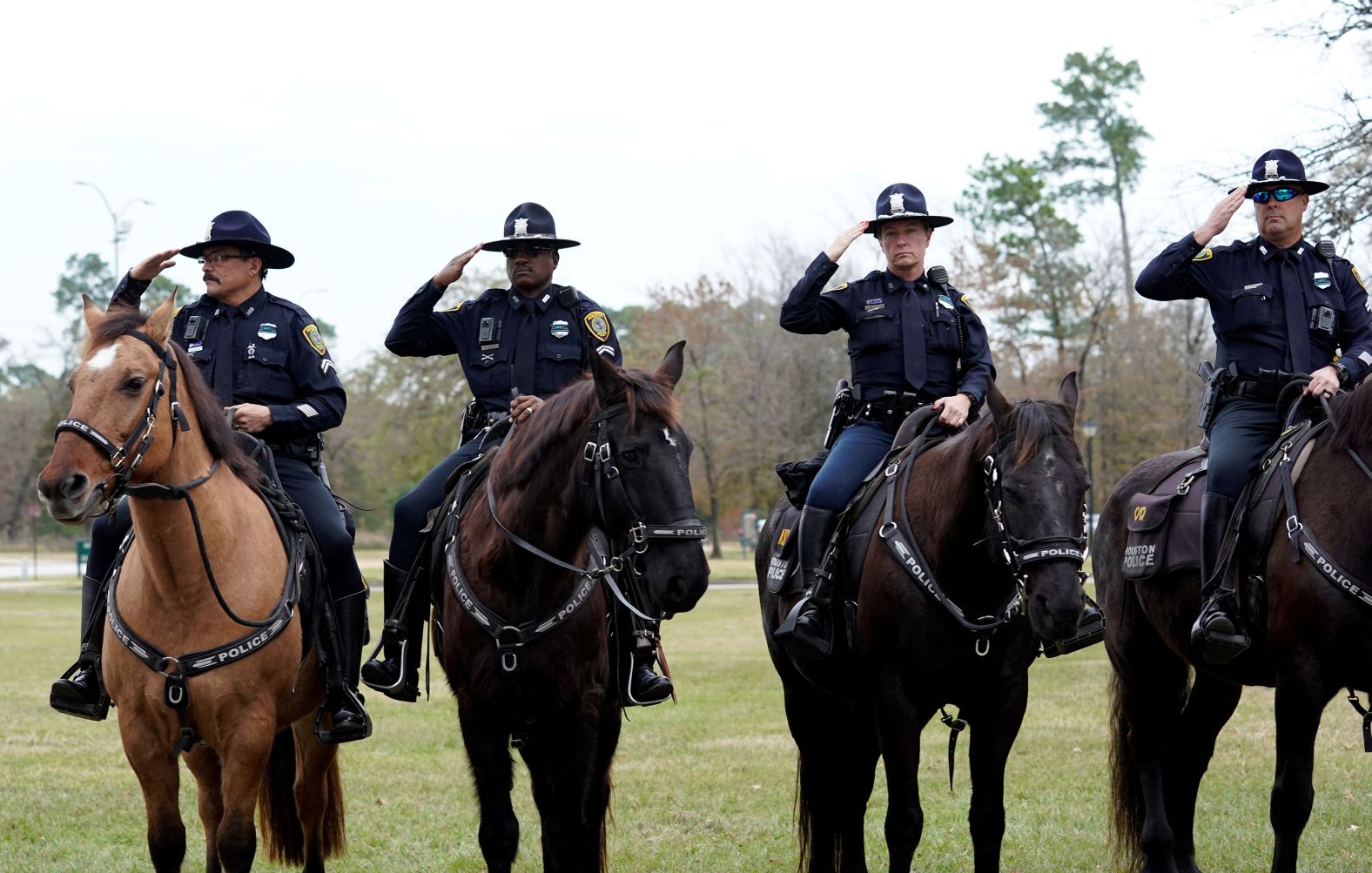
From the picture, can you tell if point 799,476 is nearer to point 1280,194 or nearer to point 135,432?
point 1280,194

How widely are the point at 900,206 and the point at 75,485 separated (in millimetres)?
4331

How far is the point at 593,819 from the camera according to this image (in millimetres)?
6883

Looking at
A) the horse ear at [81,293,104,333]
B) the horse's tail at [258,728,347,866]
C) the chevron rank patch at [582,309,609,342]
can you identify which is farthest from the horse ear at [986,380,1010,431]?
the horse's tail at [258,728,347,866]

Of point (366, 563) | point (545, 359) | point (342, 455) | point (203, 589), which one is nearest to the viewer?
point (203, 589)

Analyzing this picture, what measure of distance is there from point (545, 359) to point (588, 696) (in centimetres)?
194

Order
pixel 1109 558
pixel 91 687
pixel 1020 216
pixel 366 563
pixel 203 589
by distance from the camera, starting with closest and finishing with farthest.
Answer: pixel 203 589, pixel 91 687, pixel 1109 558, pixel 1020 216, pixel 366 563

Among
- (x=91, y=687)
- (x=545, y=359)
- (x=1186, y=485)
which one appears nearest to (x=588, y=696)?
(x=545, y=359)

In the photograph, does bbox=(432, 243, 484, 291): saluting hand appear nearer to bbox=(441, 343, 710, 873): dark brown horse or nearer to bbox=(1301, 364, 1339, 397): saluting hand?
bbox=(441, 343, 710, 873): dark brown horse

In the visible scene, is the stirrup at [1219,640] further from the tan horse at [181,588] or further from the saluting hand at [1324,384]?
the tan horse at [181,588]

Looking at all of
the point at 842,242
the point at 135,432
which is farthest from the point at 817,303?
the point at 135,432

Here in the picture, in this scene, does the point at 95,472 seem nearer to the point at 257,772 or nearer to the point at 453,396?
the point at 257,772

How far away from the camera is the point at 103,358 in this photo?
5.58 metres

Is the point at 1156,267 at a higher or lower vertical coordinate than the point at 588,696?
higher

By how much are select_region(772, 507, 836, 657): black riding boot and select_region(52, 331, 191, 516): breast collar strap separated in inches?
120
